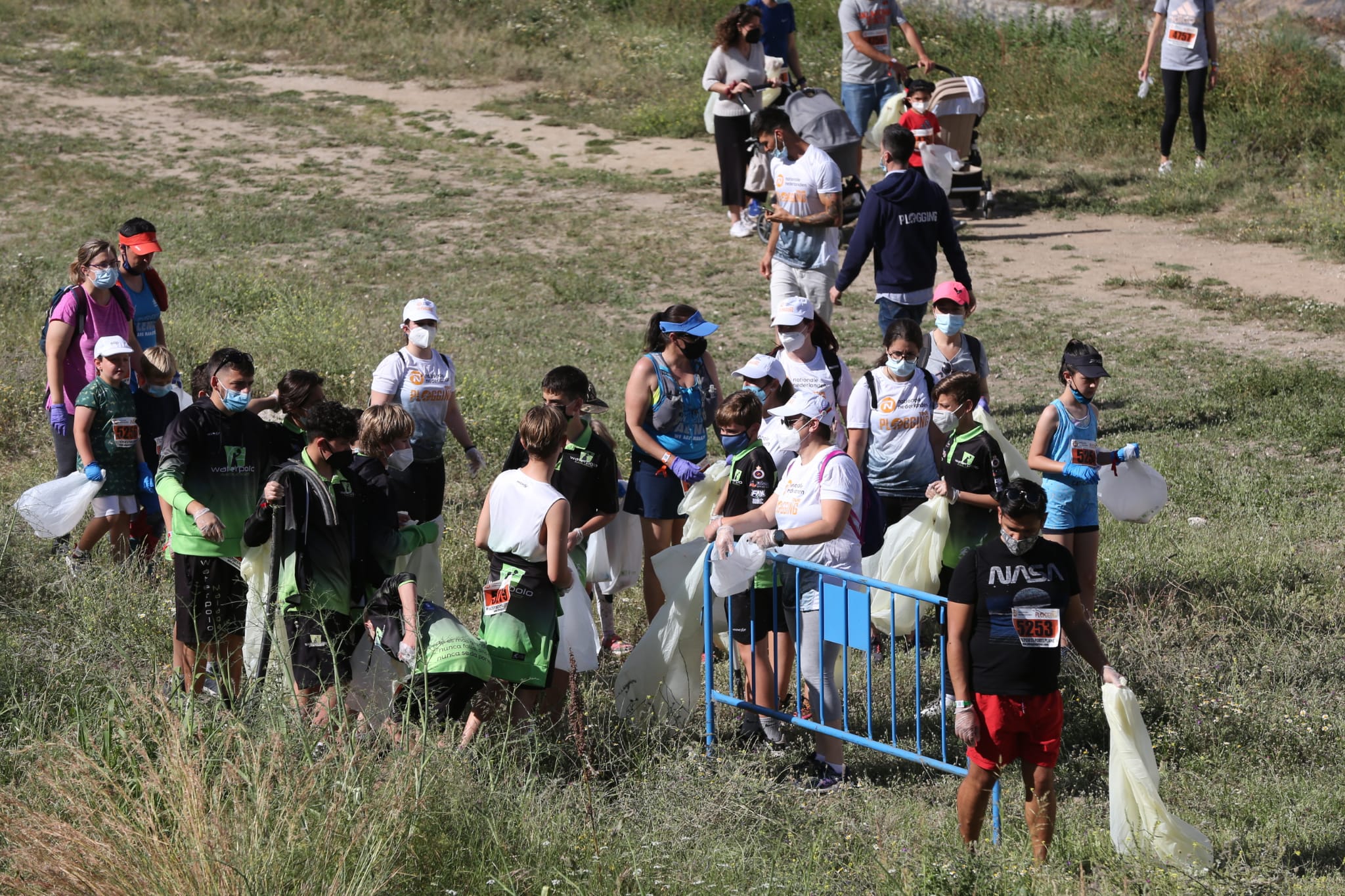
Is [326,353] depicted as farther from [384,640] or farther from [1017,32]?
[1017,32]

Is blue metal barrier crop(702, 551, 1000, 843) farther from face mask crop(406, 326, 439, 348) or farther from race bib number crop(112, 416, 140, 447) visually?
race bib number crop(112, 416, 140, 447)

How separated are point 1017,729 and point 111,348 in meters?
4.63

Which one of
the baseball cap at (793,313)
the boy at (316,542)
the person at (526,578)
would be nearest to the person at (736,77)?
the baseball cap at (793,313)

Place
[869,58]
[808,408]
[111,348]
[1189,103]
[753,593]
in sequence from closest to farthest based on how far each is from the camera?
[808,408] < [753,593] < [111,348] < [869,58] < [1189,103]

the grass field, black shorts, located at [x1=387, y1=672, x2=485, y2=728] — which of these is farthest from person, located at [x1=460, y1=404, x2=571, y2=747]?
the grass field

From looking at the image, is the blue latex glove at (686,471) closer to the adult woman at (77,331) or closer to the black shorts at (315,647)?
the black shorts at (315,647)

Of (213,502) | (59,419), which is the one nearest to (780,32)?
(59,419)

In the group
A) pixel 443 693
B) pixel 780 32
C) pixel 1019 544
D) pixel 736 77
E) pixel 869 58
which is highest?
pixel 780 32

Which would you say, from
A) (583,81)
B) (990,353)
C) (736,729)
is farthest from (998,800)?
(583,81)

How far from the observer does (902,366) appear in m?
6.53

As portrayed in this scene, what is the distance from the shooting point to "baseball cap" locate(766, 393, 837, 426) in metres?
5.58

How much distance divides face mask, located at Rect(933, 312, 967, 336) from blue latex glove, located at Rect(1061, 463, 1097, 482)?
44.9 inches

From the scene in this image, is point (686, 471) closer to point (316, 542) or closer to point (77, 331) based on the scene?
point (316, 542)

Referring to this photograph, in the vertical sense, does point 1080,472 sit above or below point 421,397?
below
